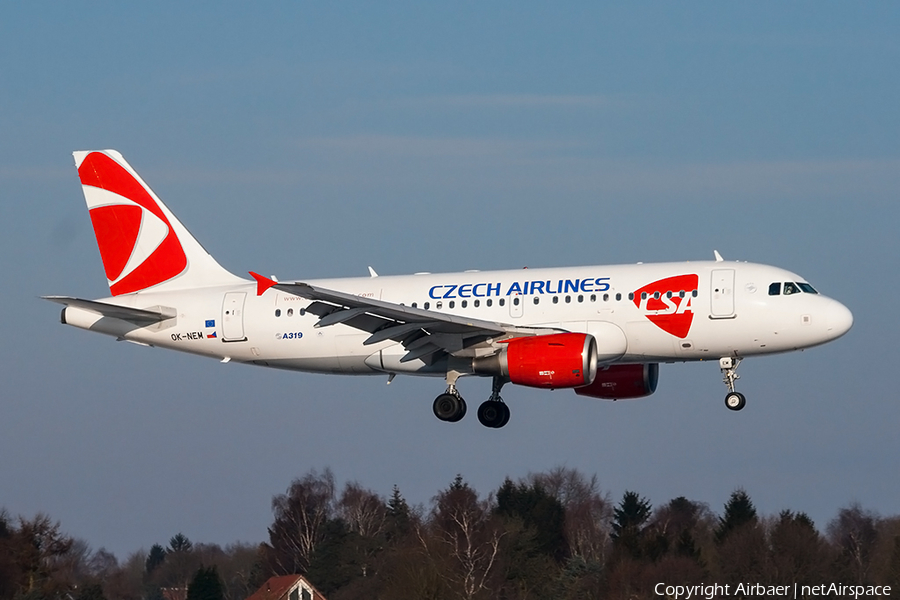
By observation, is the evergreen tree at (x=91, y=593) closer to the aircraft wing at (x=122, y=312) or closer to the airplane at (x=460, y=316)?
the airplane at (x=460, y=316)

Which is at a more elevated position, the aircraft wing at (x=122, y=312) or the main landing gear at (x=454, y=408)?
the aircraft wing at (x=122, y=312)

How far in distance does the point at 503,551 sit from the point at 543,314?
32.4 meters

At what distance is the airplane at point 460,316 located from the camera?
4494 centimetres

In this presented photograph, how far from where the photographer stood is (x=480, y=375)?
47562 millimetres

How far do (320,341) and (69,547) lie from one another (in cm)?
2816

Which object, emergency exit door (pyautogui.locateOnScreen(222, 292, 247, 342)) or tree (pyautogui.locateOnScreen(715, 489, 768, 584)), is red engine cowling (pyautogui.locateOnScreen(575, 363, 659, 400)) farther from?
tree (pyautogui.locateOnScreen(715, 489, 768, 584))

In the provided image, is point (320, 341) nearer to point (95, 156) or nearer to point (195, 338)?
point (195, 338)

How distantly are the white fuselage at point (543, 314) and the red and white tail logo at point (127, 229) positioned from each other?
1312mm

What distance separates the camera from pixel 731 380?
1834 inches

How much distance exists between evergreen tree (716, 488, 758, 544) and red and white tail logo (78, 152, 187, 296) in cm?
4720

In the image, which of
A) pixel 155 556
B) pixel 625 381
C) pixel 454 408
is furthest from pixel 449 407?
pixel 155 556

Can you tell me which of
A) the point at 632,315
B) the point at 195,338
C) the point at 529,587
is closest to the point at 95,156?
the point at 195,338

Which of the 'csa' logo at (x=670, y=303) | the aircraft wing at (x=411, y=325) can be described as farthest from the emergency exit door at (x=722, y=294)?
the aircraft wing at (x=411, y=325)

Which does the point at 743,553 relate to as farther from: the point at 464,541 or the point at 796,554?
the point at 464,541
